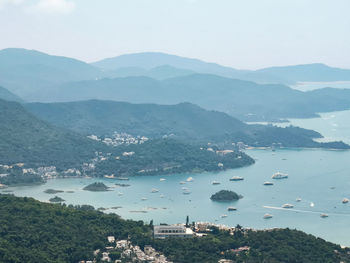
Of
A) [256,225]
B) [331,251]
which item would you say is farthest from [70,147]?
[331,251]

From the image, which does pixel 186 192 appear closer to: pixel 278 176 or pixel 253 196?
pixel 253 196

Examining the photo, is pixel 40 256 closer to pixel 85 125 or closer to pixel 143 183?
pixel 143 183

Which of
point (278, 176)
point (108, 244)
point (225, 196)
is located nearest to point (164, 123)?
point (278, 176)

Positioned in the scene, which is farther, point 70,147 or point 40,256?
point 70,147

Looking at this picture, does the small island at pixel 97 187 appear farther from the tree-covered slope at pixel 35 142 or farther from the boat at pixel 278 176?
the boat at pixel 278 176

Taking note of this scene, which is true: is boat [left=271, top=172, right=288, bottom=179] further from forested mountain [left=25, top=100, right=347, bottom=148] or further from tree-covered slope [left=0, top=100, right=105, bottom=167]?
forested mountain [left=25, top=100, right=347, bottom=148]
